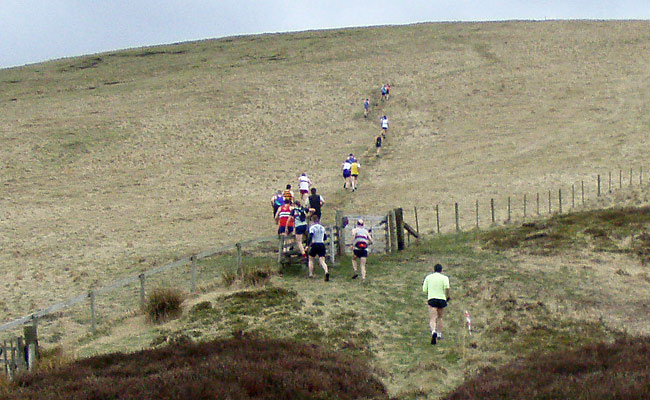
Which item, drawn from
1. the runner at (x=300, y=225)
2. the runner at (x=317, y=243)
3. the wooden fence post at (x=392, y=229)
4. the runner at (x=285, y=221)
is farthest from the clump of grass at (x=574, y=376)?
the wooden fence post at (x=392, y=229)

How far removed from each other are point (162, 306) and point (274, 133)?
36236mm

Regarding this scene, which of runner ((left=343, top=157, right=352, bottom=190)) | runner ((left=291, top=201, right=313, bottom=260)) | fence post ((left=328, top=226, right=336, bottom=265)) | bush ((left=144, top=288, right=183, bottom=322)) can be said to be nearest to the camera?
bush ((left=144, top=288, right=183, bottom=322))

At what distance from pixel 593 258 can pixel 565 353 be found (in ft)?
30.4

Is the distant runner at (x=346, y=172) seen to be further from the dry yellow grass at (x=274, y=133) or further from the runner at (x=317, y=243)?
the runner at (x=317, y=243)

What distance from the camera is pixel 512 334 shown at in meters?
14.6

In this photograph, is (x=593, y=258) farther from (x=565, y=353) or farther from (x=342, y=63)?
(x=342, y=63)

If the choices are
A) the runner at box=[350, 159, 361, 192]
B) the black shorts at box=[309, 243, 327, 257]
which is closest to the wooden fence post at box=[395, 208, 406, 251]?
the black shorts at box=[309, 243, 327, 257]

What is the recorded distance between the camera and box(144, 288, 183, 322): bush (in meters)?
16.1

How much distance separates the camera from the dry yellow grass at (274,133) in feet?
102

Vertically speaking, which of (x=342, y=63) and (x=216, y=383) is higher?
(x=342, y=63)

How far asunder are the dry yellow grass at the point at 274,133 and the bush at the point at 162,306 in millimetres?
5812

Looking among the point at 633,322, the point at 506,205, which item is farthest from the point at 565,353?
the point at 506,205

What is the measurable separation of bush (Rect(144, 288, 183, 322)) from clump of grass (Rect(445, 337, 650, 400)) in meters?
7.29

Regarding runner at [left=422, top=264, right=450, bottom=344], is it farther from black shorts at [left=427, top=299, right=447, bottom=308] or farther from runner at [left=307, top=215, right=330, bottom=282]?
runner at [left=307, top=215, right=330, bottom=282]
